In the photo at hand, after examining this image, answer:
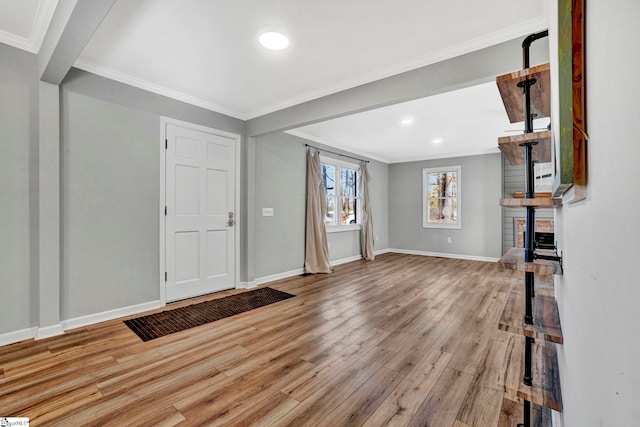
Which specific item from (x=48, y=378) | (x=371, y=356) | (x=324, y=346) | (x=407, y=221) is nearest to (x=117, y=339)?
(x=48, y=378)

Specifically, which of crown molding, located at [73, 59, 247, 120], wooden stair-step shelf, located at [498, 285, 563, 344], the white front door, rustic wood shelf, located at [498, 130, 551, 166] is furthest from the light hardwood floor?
crown molding, located at [73, 59, 247, 120]

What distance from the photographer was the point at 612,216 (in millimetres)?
380

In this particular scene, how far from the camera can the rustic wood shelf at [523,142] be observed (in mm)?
1293

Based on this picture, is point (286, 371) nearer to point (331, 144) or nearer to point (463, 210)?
point (331, 144)

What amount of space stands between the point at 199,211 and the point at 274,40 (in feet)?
7.40

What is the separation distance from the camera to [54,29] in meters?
2.07

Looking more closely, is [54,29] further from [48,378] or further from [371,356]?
[371,356]

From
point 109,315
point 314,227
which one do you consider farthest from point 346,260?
point 109,315

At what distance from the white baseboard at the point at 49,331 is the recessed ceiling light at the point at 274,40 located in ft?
9.99

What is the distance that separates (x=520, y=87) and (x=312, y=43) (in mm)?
1631

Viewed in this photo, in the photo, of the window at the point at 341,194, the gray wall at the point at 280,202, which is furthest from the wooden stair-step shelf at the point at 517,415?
the window at the point at 341,194

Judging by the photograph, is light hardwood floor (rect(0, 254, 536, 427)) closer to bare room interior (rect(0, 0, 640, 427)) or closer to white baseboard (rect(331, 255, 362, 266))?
bare room interior (rect(0, 0, 640, 427))

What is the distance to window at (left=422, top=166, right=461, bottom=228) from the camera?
6.83 m

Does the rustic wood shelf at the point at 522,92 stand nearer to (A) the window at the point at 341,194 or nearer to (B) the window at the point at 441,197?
(A) the window at the point at 341,194
